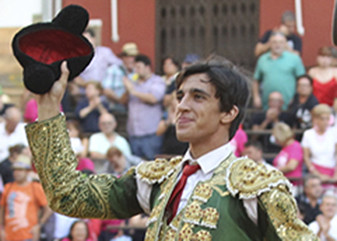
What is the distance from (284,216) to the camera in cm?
304

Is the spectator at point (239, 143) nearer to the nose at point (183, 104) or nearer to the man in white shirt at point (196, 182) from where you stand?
the man in white shirt at point (196, 182)

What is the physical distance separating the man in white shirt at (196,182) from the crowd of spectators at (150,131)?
13.1 feet

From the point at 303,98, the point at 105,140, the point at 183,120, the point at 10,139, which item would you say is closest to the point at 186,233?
the point at 183,120

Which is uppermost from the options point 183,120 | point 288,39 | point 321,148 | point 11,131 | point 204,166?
point 183,120

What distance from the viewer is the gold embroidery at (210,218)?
313 centimetres

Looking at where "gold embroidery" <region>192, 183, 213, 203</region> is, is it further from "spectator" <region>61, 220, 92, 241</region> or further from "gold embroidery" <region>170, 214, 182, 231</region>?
"spectator" <region>61, 220, 92, 241</region>

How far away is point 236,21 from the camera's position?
1177 cm

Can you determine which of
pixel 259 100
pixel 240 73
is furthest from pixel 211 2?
pixel 240 73

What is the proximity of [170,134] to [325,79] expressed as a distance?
201 centimetres

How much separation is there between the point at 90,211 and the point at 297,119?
5948 millimetres

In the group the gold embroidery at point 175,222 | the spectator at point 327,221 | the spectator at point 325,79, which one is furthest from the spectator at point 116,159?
the gold embroidery at point 175,222

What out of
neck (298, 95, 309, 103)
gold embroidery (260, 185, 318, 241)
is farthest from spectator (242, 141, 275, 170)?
gold embroidery (260, 185, 318, 241)

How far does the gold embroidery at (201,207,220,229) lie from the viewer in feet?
10.3

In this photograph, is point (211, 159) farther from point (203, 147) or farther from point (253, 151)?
point (253, 151)
